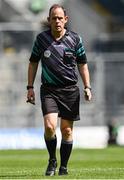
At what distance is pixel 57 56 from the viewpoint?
11.8m

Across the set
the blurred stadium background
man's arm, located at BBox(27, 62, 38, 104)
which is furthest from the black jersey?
the blurred stadium background

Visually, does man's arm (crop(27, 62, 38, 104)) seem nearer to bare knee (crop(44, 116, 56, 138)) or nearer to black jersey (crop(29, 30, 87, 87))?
black jersey (crop(29, 30, 87, 87))

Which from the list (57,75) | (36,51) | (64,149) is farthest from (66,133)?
(36,51)

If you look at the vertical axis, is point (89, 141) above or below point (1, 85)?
below

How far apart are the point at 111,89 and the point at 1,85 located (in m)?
3.41

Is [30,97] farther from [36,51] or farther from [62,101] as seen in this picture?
[36,51]

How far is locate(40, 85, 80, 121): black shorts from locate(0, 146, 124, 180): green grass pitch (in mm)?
795

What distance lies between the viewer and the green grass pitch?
457 inches

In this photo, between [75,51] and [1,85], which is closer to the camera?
[75,51]

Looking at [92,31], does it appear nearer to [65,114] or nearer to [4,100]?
[4,100]

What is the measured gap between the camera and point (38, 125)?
27.9m

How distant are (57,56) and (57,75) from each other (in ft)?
0.80

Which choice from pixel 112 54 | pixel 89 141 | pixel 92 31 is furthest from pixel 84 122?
pixel 92 31

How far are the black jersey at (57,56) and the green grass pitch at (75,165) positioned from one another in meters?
1.23
